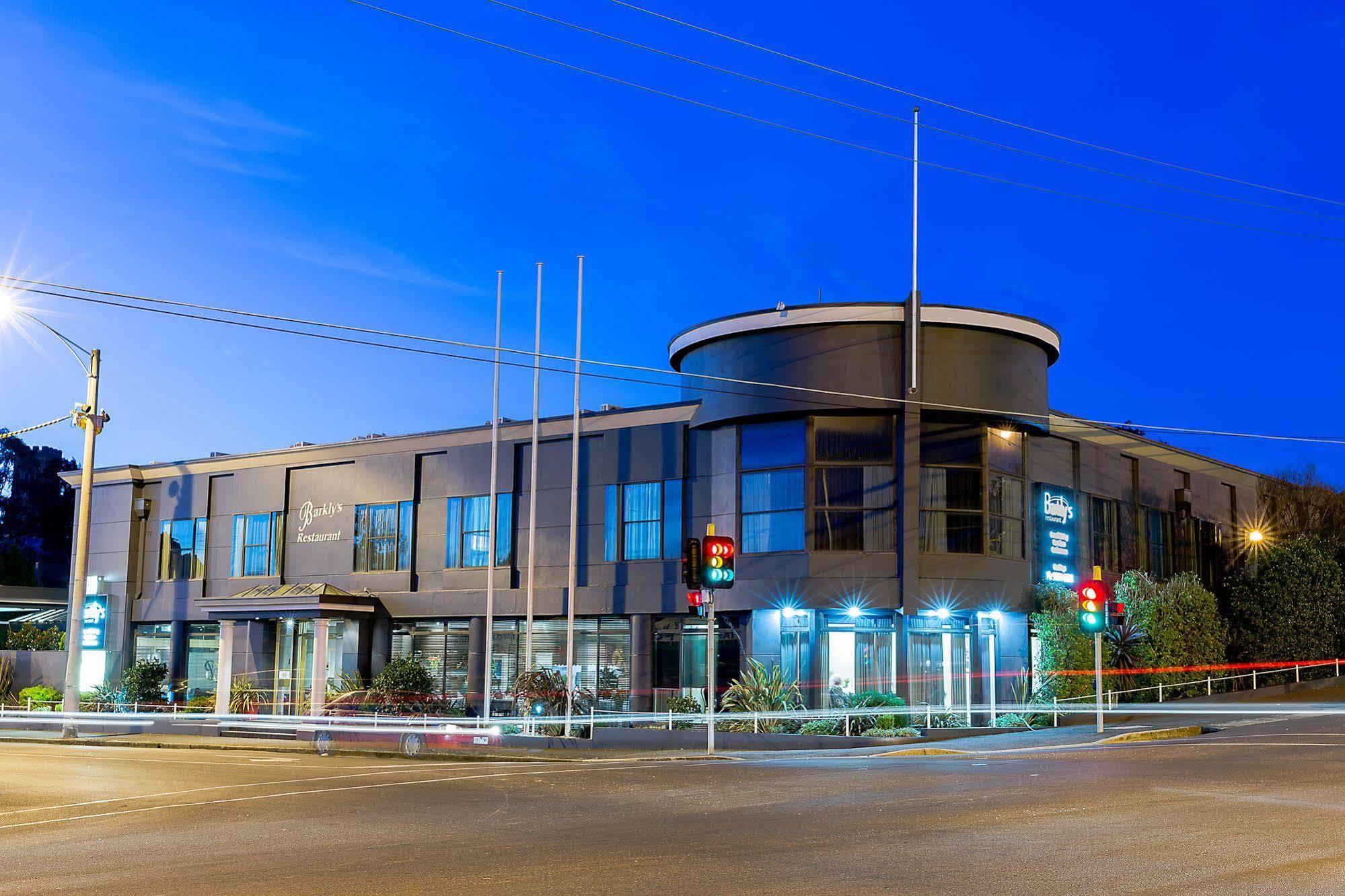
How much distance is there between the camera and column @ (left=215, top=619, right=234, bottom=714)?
42.6 meters

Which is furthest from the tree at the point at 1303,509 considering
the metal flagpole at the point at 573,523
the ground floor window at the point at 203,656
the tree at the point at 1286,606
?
the ground floor window at the point at 203,656

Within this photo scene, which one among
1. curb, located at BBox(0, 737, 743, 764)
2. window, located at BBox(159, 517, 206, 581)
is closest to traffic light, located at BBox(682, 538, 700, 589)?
curb, located at BBox(0, 737, 743, 764)

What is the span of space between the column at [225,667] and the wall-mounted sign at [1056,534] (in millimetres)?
25521

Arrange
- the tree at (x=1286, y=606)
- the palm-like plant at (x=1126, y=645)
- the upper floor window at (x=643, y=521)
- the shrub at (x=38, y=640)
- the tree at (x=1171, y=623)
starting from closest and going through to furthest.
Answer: the upper floor window at (x=643, y=521)
the palm-like plant at (x=1126, y=645)
the tree at (x=1171, y=623)
the tree at (x=1286, y=606)
the shrub at (x=38, y=640)

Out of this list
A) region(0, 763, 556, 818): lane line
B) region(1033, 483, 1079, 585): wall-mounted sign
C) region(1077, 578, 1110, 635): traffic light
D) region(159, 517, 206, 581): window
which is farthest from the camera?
region(159, 517, 206, 581): window

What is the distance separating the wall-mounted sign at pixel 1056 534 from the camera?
3619cm

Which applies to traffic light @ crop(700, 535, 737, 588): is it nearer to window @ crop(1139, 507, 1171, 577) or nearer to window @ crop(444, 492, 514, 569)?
window @ crop(444, 492, 514, 569)

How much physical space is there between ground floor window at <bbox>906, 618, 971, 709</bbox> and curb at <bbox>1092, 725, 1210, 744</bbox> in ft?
18.5

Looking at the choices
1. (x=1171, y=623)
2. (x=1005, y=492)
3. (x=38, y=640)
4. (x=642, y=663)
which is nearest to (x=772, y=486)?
(x=1005, y=492)

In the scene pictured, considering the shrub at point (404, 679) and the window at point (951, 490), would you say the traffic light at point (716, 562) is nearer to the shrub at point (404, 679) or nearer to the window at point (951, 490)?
the window at point (951, 490)

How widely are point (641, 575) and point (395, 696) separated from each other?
757 cm

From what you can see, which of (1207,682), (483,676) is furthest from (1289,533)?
(483,676)

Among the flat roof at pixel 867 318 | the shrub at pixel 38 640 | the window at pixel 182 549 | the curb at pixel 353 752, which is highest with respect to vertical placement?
the flat roof at pixel 867 318

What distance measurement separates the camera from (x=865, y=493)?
3322cm
